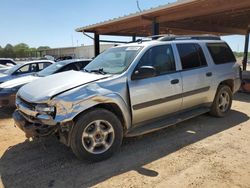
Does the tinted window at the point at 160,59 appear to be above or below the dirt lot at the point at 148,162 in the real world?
above

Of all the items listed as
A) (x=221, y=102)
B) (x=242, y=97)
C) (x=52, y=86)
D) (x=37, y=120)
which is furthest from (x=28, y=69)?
(x=242, y=97)

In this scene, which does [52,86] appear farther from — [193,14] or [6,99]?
[193,14]

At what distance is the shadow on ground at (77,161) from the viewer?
3145 millimetres

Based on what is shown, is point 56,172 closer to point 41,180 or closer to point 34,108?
point 41,180

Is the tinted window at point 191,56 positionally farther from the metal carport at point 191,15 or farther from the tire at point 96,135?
the metal carport at point 191,15

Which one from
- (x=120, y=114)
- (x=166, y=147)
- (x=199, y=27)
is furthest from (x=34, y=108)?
(x=199, y=27)

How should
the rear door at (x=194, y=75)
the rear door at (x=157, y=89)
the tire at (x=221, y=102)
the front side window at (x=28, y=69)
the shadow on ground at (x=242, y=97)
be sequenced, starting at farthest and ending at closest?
the front side window at (x=28, y=69) < the shadow on ground at (x=242, y=97) < the tire at (x=221, y=102) < the rear door at (x=194, y=75) < the rear door at (x=157, y=89)

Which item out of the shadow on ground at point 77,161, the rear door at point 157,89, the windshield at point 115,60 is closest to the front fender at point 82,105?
the rear door at point 157,89

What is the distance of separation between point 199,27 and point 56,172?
13.4 m

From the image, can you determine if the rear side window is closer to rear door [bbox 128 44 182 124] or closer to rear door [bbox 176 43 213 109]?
rear door [bbox 176 43 213 109]

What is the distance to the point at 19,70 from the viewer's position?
8.36 m

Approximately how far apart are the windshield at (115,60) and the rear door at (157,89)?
220mm

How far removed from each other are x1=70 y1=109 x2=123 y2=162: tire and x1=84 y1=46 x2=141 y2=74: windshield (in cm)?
85

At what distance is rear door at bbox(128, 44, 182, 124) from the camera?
389 cm
